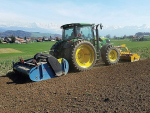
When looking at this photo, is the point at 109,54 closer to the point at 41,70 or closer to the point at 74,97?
the point at 41,70

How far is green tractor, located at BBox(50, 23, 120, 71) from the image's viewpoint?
24.2 ft

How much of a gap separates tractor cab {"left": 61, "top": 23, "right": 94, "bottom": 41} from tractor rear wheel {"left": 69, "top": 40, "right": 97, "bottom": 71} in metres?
0.66

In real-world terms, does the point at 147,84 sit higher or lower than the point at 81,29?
lower

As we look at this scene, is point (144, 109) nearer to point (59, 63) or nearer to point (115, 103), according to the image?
point (115, 103)

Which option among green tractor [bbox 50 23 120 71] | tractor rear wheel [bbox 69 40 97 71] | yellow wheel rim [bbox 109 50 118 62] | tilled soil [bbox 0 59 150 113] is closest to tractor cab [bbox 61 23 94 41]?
green tractor [bbox 50 23 120 71]

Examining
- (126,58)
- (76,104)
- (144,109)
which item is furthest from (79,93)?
(126,58)

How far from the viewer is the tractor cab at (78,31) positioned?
A: 26.1ft

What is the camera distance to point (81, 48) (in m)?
7.67

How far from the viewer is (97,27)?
8.49 meters

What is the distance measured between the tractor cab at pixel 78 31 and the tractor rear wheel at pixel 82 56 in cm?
66

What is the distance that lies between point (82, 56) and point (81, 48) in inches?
25.2

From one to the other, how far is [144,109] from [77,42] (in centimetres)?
467

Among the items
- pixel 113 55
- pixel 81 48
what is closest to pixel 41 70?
pixel 81 48

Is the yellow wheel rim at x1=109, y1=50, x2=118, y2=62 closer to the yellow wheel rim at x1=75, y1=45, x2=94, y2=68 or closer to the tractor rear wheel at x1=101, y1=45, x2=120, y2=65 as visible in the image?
the tractor rear wheel at x1=101, y1=45, x2=120, y2=65
